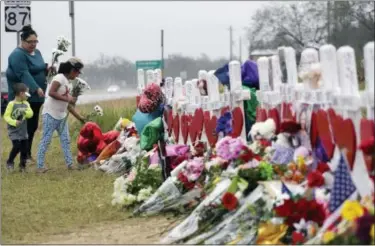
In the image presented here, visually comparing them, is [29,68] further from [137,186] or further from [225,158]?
[225,158]

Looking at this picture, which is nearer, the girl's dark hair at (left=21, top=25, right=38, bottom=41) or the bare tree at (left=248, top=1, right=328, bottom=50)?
the girl's dark hair at (left=21, top=25, right=38, bottom=41)

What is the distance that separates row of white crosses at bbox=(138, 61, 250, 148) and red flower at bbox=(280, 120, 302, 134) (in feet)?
3.65

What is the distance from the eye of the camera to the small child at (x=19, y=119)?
1118 cm

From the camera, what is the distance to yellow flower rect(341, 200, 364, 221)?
520cm

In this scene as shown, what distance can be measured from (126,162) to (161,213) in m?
3.31

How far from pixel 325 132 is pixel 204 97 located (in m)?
2.81

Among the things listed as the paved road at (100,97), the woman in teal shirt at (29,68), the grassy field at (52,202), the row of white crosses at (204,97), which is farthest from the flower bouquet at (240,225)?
the paved road at (100,97)

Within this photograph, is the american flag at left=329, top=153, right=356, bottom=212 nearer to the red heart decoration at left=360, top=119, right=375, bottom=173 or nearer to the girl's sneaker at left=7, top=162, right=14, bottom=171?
the red heart decoration at left=360, top=119, right=375, bottom=173

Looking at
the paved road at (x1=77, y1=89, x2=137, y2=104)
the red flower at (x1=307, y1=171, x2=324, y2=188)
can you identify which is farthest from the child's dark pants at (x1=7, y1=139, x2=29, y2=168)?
the paved road at (x1=77, y1=89, x2=137, y2=104)

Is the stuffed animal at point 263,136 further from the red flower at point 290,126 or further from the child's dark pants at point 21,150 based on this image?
the child's dark pants at point 21,150

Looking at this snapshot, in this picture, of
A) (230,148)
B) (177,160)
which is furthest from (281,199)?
(177,160)

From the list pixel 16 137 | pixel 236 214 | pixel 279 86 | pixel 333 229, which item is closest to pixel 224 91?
pixel 279 86

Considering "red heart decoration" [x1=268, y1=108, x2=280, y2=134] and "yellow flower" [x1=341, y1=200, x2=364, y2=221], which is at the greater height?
"red heart decoration" [x1=268, y1=108, x2=280, y2=134]

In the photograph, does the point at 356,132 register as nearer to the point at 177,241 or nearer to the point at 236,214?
the point at 236,214
